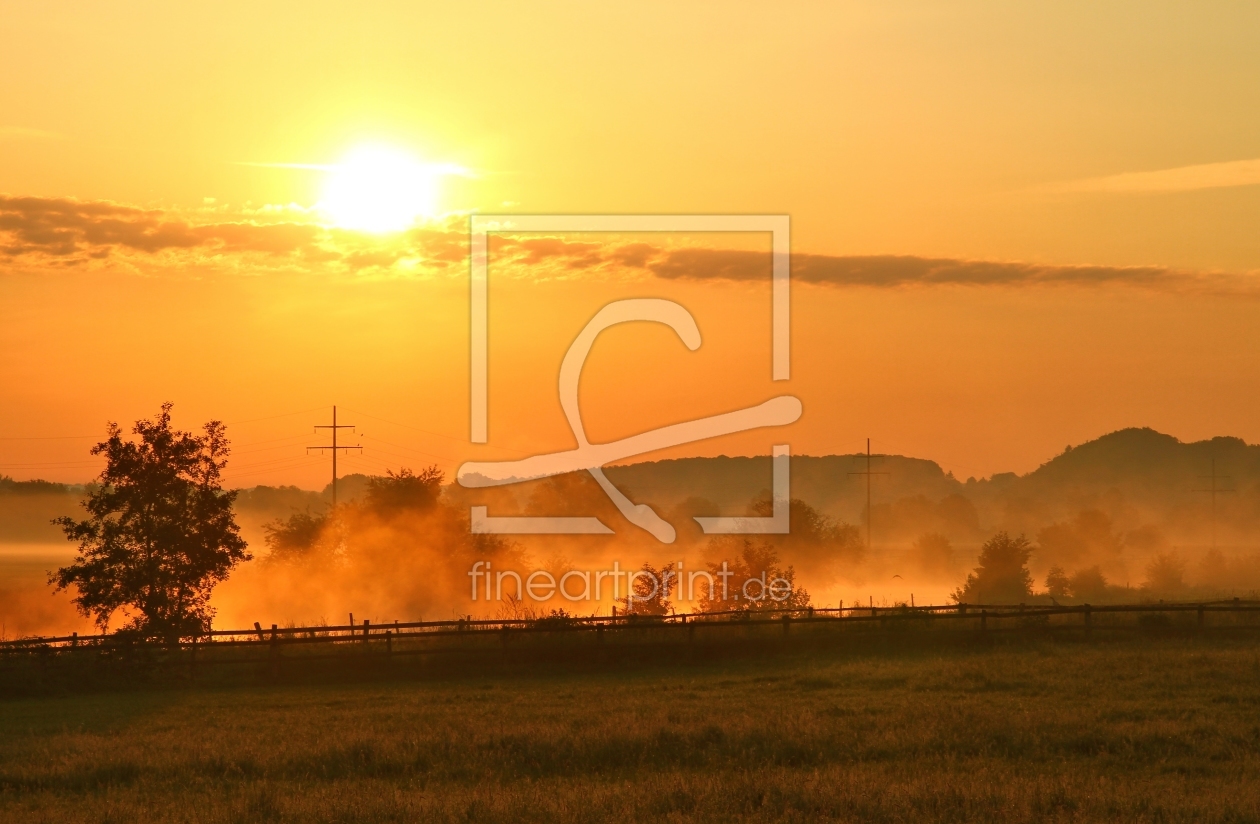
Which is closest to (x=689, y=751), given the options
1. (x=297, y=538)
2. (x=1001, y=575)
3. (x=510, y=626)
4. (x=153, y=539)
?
(x=510, y=626)

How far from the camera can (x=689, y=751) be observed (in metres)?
20.2

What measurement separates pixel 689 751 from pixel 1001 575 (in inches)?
3966

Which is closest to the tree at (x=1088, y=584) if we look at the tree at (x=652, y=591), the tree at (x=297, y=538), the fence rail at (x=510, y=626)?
the tree at (x=652, y=591)

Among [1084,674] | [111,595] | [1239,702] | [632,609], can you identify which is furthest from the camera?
[632,609]

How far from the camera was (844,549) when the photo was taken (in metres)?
168

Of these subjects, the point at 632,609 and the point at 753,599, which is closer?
the point at 632,609

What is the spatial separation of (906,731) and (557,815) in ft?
25.7

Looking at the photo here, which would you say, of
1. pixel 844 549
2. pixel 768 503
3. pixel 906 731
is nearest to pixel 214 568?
pixel 906 731

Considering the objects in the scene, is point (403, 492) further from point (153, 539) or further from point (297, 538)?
point (153, 539)

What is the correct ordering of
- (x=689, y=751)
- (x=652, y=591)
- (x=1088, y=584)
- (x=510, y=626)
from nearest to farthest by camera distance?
(x=689, y=751)
(x=510, y=626)
(x=652, y=591)
(x=1088, y=584)

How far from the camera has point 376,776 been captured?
19375 mm

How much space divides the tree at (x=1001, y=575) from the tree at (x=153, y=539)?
80.5 m

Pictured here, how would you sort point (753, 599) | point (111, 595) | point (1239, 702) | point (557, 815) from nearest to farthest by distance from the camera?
point (557, 815) < point (1239, 702) < point (111, 595) < point (753, 599)

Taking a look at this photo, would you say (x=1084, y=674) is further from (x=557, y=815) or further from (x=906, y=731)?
(x=557, y=815)
